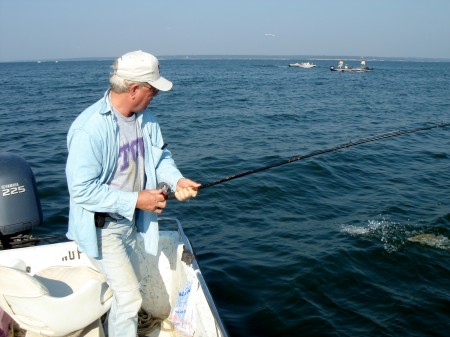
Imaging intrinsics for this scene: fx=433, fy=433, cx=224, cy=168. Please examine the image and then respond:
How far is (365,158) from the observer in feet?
45.9

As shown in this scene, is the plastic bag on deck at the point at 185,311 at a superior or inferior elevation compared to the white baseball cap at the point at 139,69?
inferior

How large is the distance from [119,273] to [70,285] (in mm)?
651

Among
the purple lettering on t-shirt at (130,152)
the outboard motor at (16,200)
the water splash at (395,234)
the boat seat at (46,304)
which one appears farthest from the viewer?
the water splash at (395,234)

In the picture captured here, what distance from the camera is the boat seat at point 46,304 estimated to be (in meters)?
3.09

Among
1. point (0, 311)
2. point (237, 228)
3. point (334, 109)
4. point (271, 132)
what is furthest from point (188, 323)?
point (334, 109)

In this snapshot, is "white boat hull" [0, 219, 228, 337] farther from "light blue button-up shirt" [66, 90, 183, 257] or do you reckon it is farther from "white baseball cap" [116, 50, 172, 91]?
"white baseball cap" [116, 50, 172, 91]

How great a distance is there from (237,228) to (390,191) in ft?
14.2

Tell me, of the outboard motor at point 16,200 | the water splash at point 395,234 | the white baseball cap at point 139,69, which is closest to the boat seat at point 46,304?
the white baseball cap at point 139,69

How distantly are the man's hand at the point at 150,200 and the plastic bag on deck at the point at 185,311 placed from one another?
1.19m

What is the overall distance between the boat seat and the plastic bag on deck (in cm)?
91

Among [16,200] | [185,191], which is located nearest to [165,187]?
[185,191]

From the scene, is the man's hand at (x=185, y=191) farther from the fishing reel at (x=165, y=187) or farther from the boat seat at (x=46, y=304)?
the boat seat at (x=46, y=304)

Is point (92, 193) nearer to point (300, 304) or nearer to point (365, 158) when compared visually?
point (300, 304)

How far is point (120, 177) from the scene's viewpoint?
11.2 feet
